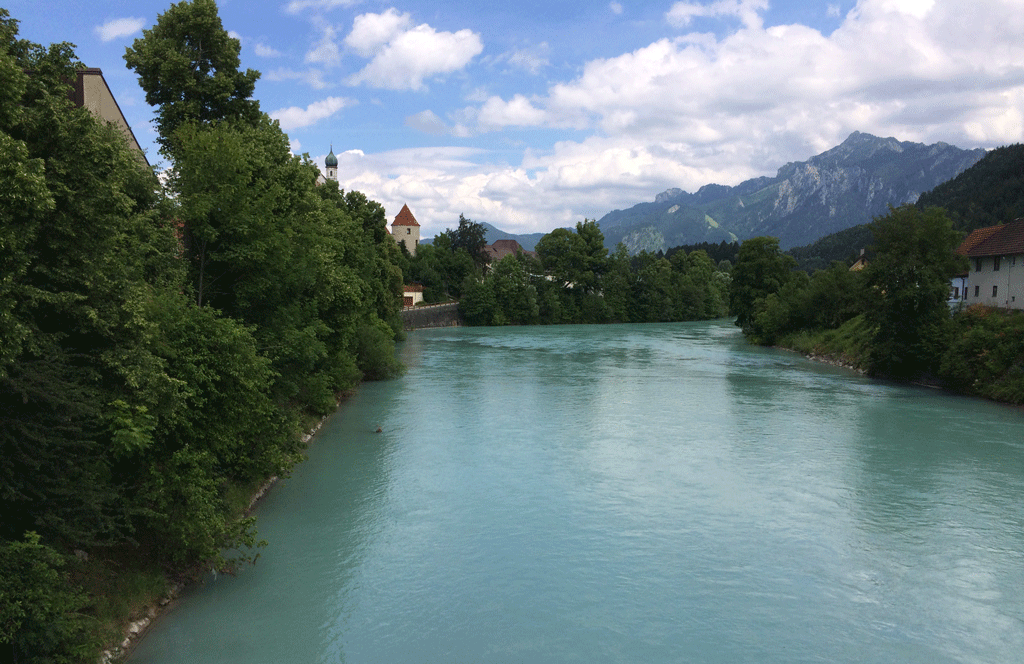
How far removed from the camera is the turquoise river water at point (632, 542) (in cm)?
1026

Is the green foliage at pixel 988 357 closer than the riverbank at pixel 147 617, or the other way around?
the riverbank at pixel 147 617

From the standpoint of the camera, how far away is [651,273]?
89.0m

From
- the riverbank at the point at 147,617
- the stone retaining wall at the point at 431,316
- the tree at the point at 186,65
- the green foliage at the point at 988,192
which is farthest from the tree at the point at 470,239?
the riverbank at the point at 147,617

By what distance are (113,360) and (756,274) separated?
56384mm

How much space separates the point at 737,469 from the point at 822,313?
34.5 metres

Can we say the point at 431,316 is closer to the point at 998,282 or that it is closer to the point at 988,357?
the point at 998,282

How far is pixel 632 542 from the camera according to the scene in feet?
45.5

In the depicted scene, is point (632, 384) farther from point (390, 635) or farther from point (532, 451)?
point (390, 635)

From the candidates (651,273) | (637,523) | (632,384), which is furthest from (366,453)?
(651,273)

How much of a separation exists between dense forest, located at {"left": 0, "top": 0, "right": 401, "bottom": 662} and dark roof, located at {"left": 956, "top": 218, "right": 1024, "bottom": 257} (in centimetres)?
3349

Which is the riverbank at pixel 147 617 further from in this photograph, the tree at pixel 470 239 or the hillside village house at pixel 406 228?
the hillside village house at pixel 406 228

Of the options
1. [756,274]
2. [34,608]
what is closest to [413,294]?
[756,274]

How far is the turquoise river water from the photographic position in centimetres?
1026

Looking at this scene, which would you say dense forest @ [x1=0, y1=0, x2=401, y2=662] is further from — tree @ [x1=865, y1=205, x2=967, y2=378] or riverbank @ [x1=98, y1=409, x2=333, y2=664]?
tree @ [x1=865, y1=205, x2=967, y2=378]
